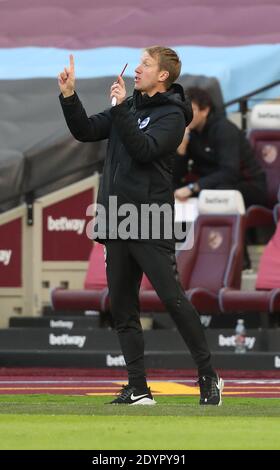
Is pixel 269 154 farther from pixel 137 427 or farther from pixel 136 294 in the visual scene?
pixel 137 427

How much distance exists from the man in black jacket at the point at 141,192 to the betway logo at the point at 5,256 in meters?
7.58

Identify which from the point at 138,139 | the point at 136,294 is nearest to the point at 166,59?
the point at 138,139

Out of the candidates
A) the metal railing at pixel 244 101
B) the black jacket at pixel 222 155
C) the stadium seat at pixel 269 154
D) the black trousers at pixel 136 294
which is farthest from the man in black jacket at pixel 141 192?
the metal railing at pixel 244 101

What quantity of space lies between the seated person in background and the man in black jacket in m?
6.70

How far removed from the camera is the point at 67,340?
1558cm

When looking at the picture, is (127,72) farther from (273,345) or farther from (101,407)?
(101,407)

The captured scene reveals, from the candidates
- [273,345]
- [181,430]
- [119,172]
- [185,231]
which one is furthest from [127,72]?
[181,430]

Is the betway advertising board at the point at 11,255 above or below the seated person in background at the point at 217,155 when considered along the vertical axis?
below

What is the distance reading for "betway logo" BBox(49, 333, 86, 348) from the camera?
15531 mm

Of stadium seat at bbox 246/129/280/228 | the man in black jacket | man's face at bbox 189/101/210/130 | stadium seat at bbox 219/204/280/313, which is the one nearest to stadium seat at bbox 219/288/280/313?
stadium seat at bbox 219/204/280/313

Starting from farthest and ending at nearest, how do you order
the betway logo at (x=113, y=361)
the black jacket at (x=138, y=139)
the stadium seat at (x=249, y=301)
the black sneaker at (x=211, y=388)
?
the stadium seat at (x=249, y=301) → the betway logo at (x=113, y=361) → the black sneaker at (x=211, y=388) → the black jacket at (x=138, y=139)

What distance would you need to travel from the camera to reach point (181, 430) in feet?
25.3

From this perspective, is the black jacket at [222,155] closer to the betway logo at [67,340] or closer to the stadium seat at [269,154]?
the stadium seat at [269,154]

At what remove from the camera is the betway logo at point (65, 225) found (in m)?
17.0
